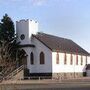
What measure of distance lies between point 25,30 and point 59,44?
9270 mm

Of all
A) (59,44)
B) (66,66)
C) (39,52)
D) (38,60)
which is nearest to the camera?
(39,52)

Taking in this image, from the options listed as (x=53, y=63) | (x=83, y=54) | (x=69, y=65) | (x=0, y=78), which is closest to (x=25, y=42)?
(x=53, y=63)

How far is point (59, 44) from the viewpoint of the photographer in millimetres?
76875

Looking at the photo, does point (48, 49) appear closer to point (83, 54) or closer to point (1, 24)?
point (1, 24)

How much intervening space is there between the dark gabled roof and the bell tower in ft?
4.69

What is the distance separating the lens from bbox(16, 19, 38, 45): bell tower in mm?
70500

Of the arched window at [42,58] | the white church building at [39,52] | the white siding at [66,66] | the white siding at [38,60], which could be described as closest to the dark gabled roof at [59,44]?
the white church building at [39,52]

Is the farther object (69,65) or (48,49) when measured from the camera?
(69,65)

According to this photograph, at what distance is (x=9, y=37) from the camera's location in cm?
6850

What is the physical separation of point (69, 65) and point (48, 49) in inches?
380

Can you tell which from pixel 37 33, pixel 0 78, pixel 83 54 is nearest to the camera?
pixel 0 78

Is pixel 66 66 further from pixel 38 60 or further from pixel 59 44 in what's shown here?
pixel 38 60

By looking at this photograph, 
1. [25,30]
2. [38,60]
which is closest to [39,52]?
[38,60]

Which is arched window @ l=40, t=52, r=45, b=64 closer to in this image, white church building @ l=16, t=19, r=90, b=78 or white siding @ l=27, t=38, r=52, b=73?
white church building @ l=16, t=19, r=90, b=78
